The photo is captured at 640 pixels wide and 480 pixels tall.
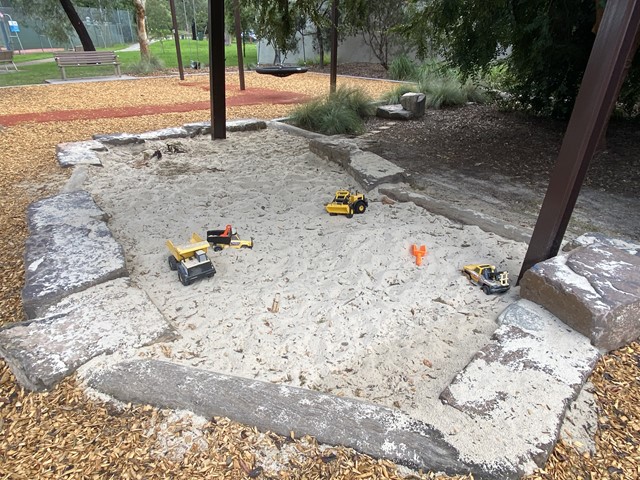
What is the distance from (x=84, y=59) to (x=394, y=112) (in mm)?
10561

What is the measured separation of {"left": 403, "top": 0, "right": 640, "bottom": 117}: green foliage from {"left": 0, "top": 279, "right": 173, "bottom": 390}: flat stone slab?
4.91 m

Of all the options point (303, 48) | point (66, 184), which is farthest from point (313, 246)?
point (303, 48)

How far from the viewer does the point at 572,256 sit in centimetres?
250

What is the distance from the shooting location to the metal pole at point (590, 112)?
→ 1988 mm

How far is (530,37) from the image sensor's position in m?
5.66

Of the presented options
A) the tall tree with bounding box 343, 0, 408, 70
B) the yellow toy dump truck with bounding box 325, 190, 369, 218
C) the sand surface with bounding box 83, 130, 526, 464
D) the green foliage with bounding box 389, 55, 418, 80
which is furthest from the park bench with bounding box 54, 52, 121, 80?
the yellow toy dump truck with bounding box 325, 190, 369, 218

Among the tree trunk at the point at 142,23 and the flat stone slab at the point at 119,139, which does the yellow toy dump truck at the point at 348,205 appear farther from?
the tree trunk at the point at 142,23

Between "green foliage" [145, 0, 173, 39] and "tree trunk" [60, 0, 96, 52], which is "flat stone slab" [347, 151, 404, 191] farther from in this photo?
"green foliage" [145, 0, 173, 39]

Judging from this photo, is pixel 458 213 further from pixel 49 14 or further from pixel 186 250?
pixel 49 14

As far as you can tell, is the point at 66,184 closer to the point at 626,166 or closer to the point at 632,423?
the point at 632,423

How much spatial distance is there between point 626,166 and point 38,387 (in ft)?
19.5

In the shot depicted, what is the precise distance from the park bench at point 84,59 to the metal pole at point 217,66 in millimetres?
9168

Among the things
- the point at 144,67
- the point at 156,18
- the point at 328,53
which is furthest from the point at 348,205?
the point at 156,18

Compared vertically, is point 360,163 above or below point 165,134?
above
